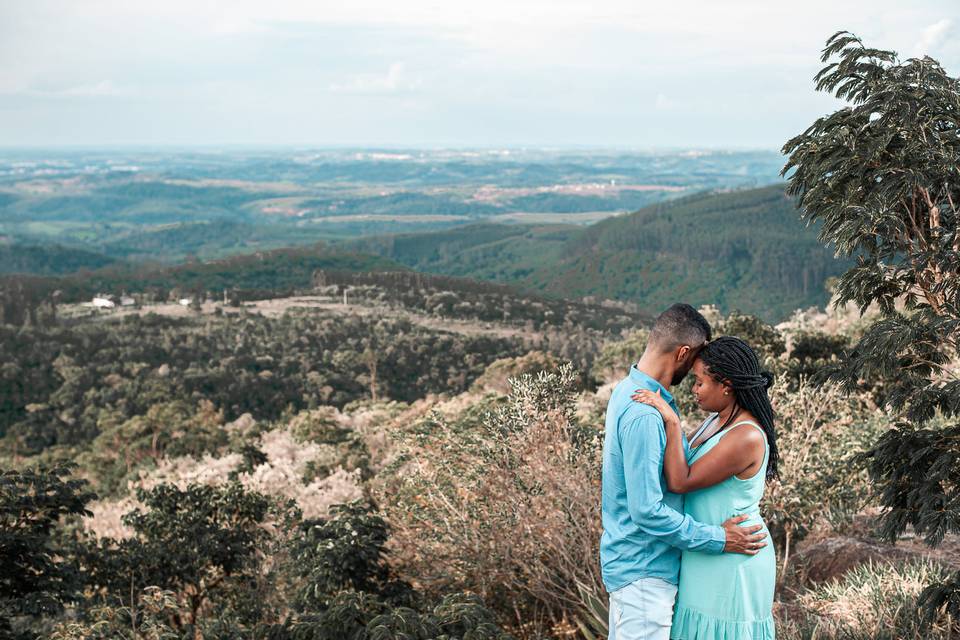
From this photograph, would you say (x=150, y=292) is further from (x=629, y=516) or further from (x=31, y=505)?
(x=629, y=516)

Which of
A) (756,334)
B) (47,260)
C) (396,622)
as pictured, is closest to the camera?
(396,622)

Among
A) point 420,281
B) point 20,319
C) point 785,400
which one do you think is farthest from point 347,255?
point 785,400

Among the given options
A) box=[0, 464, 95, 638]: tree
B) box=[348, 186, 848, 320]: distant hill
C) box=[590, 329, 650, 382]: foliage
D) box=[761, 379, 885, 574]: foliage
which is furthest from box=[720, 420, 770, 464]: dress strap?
box=[348, 186, 848, 320]: distant hill

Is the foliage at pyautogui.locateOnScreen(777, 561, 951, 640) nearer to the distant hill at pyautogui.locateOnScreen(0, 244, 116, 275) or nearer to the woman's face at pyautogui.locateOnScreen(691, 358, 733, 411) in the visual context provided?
the woman's face at pyautogui.locateOnScreen(691, 358, 733, 411)

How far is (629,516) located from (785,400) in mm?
6363

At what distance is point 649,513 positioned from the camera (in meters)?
2.68

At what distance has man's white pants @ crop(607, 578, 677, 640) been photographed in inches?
111

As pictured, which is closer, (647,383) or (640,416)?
(640,416)

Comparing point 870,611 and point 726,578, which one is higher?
point 726,578

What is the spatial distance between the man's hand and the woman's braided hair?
31 cm

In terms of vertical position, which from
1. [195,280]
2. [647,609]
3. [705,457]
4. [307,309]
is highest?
[705,457]

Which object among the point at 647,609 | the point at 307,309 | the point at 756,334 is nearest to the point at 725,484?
the point at 647,609

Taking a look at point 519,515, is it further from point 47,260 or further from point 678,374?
point 47,260

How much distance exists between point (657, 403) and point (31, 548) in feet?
17.9
